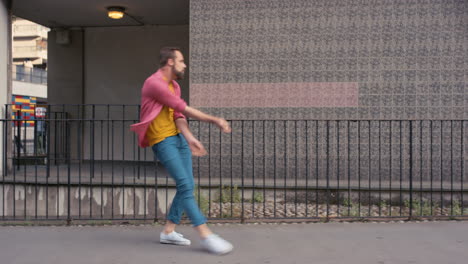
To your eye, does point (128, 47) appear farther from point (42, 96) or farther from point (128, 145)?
point (42, 96)

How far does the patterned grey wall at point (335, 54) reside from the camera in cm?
846

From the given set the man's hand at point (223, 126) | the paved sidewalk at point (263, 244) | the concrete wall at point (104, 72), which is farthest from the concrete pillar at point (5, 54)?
the man's hand at point (223, 126)

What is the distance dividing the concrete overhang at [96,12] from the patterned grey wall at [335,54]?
8.01 feet

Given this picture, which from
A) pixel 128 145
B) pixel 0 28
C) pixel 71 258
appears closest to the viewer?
pixel 71 258

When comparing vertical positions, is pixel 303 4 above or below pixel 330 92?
above

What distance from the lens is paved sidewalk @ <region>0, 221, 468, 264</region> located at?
4199 millimetres

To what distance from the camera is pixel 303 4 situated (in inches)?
341

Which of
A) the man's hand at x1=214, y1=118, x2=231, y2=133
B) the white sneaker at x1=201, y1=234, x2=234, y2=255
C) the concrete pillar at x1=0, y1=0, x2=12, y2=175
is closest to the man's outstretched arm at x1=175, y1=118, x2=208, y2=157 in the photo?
the man's hand at x1=214, y1=118, x2=231, y2=133

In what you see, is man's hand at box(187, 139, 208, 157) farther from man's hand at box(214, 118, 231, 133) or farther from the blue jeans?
man's hand at box(214, 118, 231, 133)

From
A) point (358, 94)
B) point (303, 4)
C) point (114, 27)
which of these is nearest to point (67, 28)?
point (114, 27)

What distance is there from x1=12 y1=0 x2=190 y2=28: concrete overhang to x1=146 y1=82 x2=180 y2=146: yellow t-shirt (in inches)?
269

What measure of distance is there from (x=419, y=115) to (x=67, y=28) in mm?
9622

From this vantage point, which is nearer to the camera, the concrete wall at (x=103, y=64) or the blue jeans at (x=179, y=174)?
the blue jeans at (x=179, y=174)

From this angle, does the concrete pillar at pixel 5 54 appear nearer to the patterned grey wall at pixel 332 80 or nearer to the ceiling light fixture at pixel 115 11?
the ceiling light fixture at pixel 115 11
